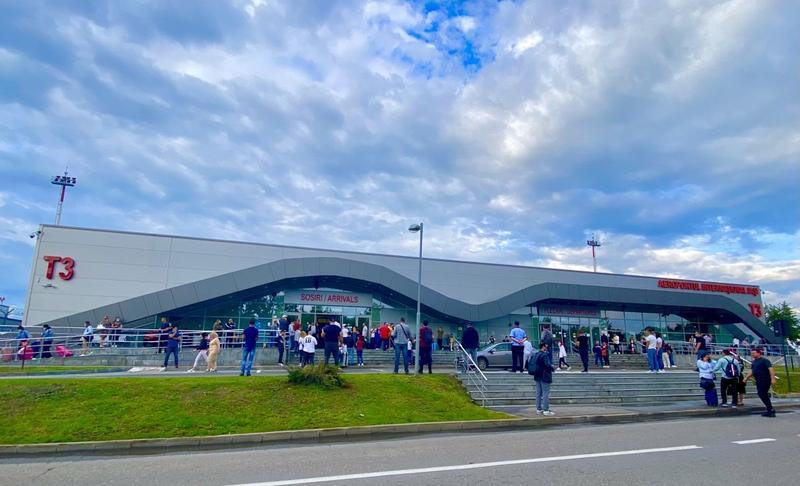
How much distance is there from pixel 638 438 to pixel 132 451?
903cm

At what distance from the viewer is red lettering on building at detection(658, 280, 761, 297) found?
142 feet

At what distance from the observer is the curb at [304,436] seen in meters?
8.84

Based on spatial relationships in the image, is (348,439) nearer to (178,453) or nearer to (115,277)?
(178,453)

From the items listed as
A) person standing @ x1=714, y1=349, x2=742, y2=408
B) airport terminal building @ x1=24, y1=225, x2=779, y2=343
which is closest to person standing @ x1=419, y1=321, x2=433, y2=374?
person standing @ x1=714, y1=349, x2=742, y2=408

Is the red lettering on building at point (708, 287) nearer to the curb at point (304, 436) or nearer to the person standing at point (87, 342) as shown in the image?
the curb at point (304, 436)

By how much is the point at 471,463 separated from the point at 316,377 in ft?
21.2

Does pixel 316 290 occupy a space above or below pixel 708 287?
below

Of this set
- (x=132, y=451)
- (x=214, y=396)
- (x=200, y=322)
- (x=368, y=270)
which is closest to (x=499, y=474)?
(x=132, y=451)

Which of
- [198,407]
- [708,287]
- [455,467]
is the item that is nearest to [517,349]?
[198,407]

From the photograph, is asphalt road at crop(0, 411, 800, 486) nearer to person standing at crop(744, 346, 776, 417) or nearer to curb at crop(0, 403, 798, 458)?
curb at crop(0, 403, 798, 458)

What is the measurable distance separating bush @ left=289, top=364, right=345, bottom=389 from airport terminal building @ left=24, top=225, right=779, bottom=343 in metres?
17.7

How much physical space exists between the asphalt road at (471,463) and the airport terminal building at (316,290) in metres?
21.3

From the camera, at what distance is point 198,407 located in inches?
435

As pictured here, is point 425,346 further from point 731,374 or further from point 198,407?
point 731,374
